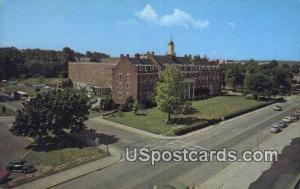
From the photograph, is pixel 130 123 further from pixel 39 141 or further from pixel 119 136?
pixel 39 141

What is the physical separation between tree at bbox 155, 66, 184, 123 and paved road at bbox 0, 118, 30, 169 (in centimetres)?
2058

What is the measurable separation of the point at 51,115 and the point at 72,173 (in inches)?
417

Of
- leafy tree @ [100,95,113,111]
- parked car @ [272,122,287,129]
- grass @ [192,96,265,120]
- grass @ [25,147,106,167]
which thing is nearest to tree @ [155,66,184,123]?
grass @ [192,96,265,120]

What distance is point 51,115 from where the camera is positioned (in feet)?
125

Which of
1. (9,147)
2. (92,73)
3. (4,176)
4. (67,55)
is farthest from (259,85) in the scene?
(67,55)

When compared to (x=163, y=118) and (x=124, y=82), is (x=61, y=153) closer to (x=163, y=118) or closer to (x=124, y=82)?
(x=163, y=118)

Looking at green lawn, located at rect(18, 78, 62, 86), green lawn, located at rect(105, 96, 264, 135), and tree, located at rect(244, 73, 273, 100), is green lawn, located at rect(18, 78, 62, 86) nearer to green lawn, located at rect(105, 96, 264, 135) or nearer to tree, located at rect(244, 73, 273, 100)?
green lawn, located at rect(105, 96, 264, 135)

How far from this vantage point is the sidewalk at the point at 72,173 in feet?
88.4

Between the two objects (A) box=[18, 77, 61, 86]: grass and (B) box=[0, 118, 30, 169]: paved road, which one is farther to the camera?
(A) box=[18, 77, 61, 86]: grass

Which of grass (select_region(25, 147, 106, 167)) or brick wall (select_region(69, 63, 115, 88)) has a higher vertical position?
brick wall (select_region(69, 63, 115, 88))

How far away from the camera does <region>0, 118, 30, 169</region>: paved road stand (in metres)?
34.0

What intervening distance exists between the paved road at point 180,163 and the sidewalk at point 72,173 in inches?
29.1

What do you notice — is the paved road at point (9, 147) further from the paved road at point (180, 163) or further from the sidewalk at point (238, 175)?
the sidewalk at point (238, 175)

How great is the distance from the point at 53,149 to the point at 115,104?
3095 centimetres
